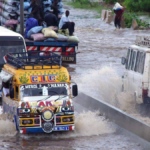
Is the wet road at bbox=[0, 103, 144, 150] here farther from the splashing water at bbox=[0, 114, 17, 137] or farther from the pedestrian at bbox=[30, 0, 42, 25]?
the pedestrian at bbox=[30, 0, 42, 25]

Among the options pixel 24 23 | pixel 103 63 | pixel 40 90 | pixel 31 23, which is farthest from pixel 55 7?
pixel 40 90

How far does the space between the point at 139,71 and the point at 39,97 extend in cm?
349

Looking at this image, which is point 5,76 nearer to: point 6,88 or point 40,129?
point 6,88

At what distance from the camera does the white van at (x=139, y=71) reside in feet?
45.0

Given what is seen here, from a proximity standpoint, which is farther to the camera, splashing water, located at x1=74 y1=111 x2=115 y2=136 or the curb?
splashing water, located at x1=74 y1=111 x2=115 y2=136

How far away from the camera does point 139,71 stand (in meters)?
14.3

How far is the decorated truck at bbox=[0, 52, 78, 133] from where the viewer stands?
472 inches

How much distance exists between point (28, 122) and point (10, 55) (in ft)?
8.90

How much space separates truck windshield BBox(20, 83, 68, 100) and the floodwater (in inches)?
39.9

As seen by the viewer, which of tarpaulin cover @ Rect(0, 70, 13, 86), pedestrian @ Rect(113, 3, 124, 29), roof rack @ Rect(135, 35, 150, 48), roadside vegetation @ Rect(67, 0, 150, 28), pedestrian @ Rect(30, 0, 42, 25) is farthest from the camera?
roadside vegetation @ Rect(67, 0, 150, 28)

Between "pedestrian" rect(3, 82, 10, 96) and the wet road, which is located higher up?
"pedestrian" rect(3, 82, 10, 96)

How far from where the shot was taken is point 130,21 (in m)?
45.1

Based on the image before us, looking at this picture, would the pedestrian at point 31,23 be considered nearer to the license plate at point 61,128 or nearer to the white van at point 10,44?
the white van at point 10,44

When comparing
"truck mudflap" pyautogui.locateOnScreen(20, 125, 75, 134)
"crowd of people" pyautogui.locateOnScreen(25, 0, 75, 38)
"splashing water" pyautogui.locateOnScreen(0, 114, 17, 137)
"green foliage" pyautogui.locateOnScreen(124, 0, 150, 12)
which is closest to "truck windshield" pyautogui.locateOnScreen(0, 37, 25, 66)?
"splashing water" pyautogui.locateOnScreen(0, 114, 17, 137)
